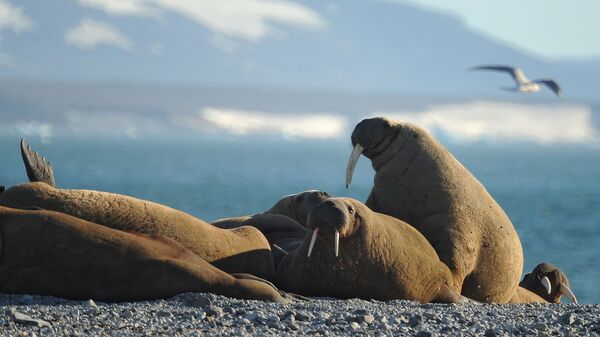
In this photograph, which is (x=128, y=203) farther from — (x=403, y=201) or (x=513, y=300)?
(x=513, y=300)

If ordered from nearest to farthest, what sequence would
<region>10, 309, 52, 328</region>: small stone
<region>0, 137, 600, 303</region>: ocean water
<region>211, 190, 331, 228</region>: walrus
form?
<region>10, 309, 52, 328</region>: small stone → <region>211, 190, 331, 228</region>: walrus → <region>0, 137, 600, 303</region>: ocean water

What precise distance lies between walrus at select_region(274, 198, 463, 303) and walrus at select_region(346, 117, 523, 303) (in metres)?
0.76

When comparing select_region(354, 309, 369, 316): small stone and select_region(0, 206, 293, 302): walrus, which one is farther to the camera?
select_region(0, 206, 293, 302): walrus

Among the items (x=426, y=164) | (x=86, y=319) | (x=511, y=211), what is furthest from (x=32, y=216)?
(x=511, y=211)

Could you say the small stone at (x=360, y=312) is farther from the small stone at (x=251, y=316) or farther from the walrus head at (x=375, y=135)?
the walrus head at (x=375, y=135)

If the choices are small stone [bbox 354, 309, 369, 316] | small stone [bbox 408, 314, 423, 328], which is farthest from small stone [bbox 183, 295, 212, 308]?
small stone [bbox 408, 314, 423, 328]

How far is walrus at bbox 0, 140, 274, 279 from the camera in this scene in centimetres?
1126

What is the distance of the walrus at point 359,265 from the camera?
11234 mm

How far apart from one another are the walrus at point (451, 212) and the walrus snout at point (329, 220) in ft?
5.24

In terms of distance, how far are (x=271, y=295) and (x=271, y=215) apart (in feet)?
8.31

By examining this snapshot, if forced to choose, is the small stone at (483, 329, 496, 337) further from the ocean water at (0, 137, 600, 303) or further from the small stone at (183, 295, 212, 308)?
the ocean water at (0, 137, 600, 303)

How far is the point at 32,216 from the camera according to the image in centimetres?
1069

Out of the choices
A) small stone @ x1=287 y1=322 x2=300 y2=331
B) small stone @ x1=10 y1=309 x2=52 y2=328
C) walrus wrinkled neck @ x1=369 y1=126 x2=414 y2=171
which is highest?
walrus wrinkled neck @ x1=369 y1=126 x2=414 y2=171

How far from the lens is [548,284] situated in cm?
1408
